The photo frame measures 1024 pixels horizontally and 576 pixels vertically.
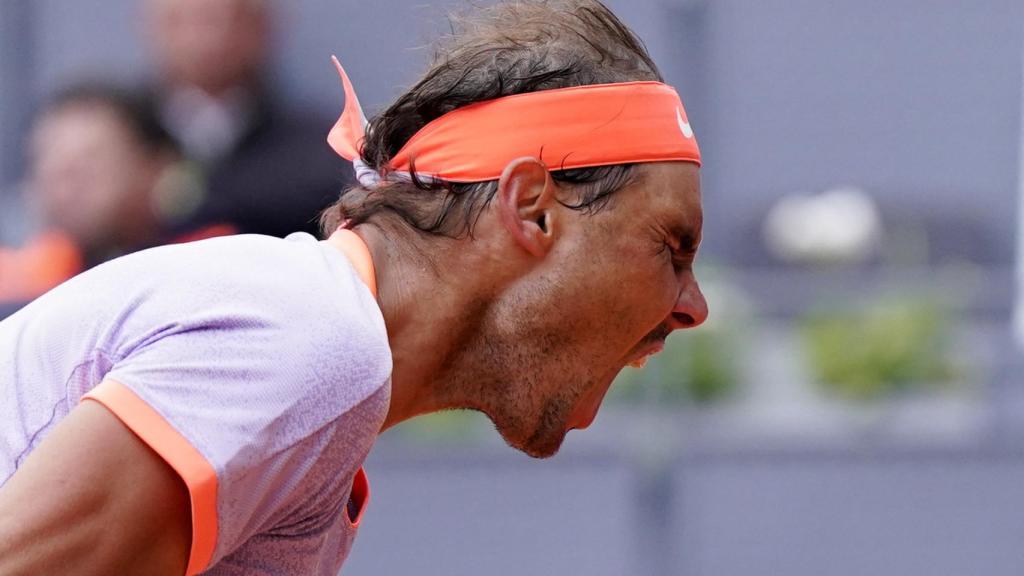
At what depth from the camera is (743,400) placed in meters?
5.44

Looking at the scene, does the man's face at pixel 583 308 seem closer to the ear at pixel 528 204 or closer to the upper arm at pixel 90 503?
the ear at pixel 528 204

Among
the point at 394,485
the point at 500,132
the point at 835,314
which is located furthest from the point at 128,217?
the point at 500,132

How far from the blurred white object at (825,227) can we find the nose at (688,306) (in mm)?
3662

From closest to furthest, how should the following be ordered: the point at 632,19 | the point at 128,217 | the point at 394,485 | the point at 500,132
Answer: the point at 500,132
the point at 128,217
the point at 394,485
the point at 632,19

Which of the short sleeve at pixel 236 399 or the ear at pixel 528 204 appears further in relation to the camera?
the ear at pixel 528 204

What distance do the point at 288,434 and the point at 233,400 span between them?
81 millimetres

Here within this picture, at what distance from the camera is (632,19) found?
228 inches

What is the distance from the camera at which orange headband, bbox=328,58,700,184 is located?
212 centimetres

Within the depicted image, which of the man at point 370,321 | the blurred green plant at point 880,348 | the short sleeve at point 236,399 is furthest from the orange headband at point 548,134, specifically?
the blurred green plant at point 880,348

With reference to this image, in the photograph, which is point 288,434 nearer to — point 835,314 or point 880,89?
point 835,314

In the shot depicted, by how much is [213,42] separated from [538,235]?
305 cm

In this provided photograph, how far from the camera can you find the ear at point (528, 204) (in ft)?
6.85

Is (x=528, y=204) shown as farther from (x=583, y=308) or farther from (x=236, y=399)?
(x=236, y=399)

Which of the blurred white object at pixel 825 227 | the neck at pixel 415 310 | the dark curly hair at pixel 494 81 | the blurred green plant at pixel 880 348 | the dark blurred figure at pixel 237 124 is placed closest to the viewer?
the neck at pixel 415 310
